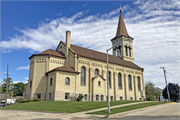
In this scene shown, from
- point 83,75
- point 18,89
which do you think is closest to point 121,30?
point 83,75

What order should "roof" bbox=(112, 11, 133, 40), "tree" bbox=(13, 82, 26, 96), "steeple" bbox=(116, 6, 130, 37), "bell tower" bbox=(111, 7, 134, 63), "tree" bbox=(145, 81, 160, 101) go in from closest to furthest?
"bell tower" bbox=(111, 7, 134, 63) < "roof" bbox=(112, 11, 133, 40) < "steeple" bbox=(116, 6, 130, 37) < "tree" bbox=(145, 81, 160, 101) < "tree" bbox=(13, 82, 26, 96)

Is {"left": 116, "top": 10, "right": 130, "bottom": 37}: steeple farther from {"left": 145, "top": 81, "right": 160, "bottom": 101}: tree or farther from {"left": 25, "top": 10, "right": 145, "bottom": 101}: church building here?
{"left": 145, "top": 81, "right": 160, "bottom": 101}: tree

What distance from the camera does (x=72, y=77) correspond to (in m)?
33.1

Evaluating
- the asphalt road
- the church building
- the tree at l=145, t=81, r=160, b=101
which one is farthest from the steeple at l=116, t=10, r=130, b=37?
the asphalt road

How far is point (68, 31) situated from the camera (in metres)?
38.2

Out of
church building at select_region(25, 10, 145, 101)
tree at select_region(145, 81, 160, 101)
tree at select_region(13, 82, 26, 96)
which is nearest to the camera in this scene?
church building at select_region(25, 10, 145, 101)

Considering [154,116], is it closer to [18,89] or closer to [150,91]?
[150,91]

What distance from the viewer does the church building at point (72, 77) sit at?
3181 cm

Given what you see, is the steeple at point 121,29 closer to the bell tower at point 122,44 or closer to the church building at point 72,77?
the bell tower at point 122,44

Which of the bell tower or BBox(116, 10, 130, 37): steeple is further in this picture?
BBox(116, 10, 130, 37): steeple

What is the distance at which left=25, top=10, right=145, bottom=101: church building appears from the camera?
104 feet

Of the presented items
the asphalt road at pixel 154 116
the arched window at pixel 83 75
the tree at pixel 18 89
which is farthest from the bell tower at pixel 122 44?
the tree at pixel 18 89

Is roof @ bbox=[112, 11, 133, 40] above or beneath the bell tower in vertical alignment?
above

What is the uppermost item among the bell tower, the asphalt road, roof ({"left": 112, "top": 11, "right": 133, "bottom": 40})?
roof ({"left": 112, "top": 11, "right": 133, "bottom": 40})
